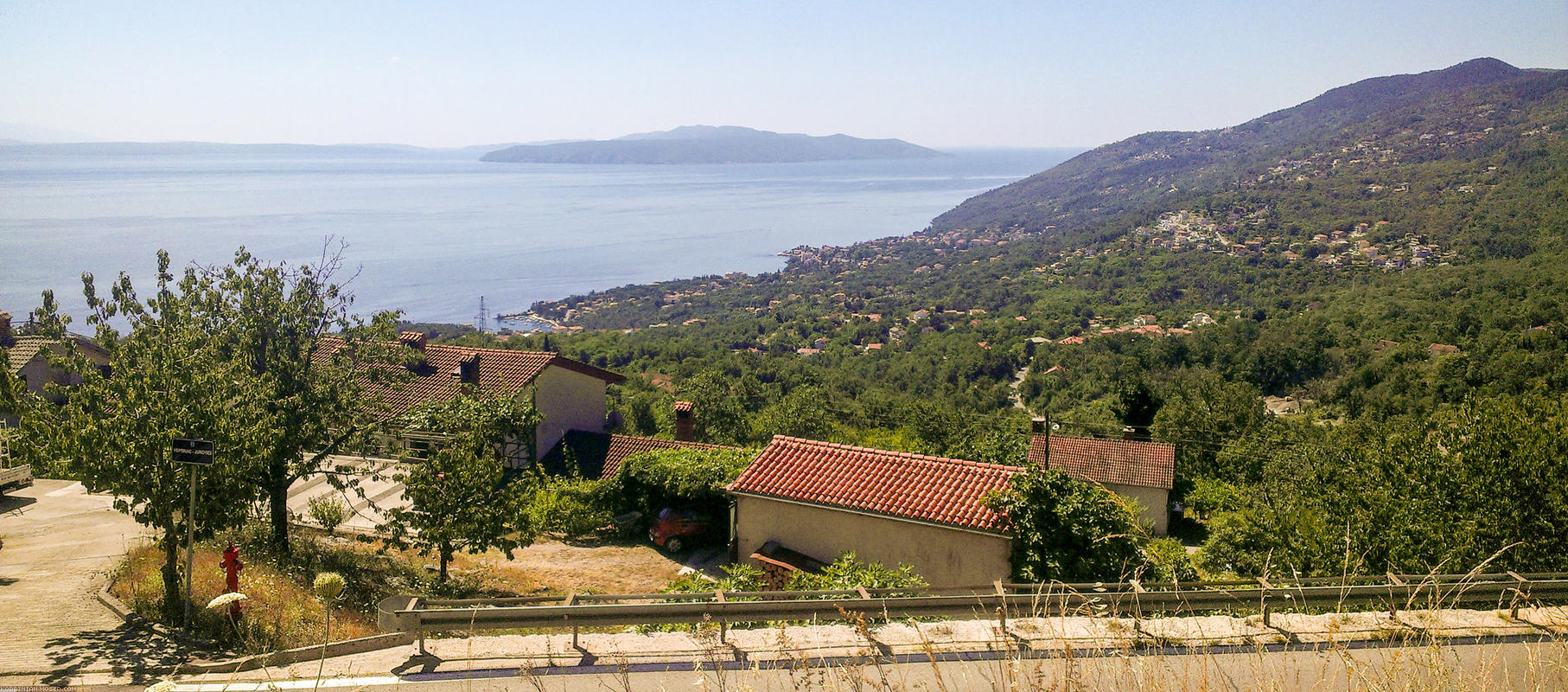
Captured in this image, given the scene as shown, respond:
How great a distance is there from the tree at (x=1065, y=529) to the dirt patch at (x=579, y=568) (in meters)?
4.71

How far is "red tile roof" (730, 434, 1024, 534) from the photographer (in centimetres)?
1177

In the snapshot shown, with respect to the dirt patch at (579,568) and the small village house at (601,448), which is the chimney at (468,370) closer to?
the small village house at (601,448)

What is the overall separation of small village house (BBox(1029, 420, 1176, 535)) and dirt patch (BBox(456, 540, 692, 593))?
13091 millimetres

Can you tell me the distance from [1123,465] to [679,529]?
15.2 m

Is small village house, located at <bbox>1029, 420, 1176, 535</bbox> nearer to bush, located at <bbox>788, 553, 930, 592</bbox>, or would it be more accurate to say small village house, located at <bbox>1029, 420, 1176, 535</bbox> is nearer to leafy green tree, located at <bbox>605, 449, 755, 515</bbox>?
leafy green tree, located at <bbox>605, 449, 755, 515</bbox>

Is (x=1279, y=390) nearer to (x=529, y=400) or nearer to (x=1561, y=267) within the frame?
(x=1561, y=267)

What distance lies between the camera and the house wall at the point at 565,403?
21703mm

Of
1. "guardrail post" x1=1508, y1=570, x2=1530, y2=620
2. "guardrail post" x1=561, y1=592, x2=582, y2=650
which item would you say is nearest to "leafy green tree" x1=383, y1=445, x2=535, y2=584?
"guardrail post" x1=561, y1=592, x2=582, y2=650

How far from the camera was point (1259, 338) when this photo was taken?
62.1 metres

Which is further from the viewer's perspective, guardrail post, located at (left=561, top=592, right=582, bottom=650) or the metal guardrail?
guardrail post, located at (left=561, top=592, right=582, bottom=650)

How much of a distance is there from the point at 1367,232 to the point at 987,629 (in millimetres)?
100473

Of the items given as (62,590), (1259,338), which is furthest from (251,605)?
(1259,338)

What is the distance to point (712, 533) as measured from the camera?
51.8ft

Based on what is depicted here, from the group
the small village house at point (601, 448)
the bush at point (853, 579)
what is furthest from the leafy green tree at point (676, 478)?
the bush at point (853, 579)
